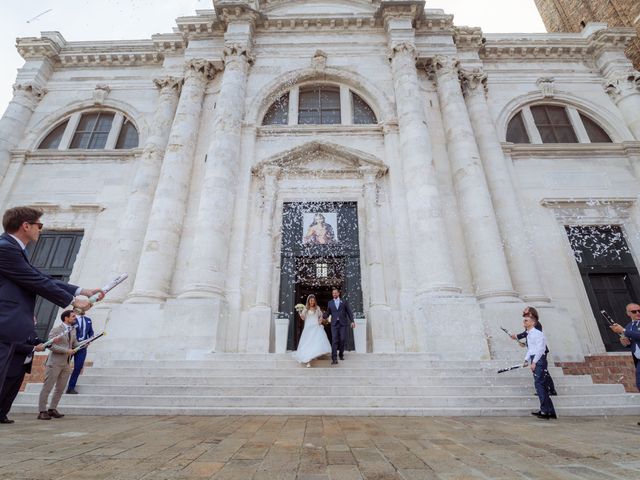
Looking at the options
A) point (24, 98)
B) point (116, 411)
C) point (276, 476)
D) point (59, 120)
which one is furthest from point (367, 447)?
point (24, 98)

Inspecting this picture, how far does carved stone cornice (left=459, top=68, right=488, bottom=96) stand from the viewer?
560 inches

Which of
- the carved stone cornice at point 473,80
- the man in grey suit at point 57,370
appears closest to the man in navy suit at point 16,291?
the man in grey suit at point 57,370

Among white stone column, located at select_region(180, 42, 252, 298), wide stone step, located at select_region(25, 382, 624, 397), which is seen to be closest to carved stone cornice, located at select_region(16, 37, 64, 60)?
white stone column, located at select_region(180, 42, 252, 298)

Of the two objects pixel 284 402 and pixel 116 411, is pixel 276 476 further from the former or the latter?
pixel 116 411

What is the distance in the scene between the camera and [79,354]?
22.2 ft

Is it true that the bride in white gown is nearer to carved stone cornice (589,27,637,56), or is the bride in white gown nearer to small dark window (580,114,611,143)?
small dark window (580,114,611,143)

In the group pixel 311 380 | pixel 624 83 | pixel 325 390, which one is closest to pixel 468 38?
pixel 624 83

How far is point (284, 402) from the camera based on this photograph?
19.6 feet

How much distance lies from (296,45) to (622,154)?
47.4ft

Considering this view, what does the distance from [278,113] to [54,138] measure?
403 inches

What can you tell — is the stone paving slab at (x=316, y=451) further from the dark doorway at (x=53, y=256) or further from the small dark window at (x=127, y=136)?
the small dark window at (x=127, y=136)

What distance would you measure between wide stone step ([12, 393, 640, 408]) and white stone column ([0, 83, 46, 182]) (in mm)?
13081

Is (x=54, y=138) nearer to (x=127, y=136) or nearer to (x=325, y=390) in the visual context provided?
(x=127, y=136)

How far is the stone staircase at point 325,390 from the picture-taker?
571 cm
